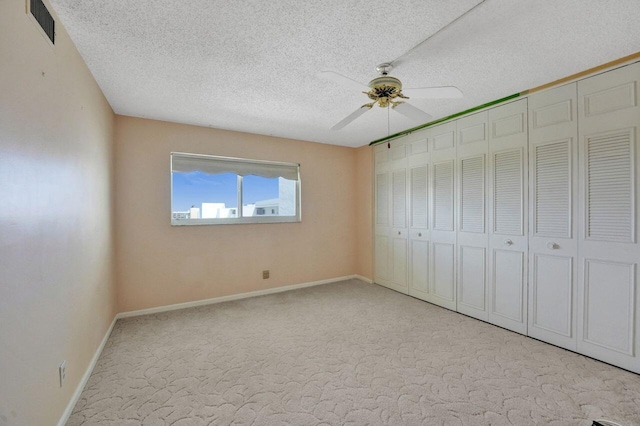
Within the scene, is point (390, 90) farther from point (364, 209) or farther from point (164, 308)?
point (164, 308)

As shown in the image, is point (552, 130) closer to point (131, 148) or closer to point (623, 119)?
point (623, 119)

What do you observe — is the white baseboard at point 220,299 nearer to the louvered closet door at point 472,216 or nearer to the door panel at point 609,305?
the louvered closet door at point 472,216

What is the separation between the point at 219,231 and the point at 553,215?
12.9 ft

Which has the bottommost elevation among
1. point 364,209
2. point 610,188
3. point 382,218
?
point 382,218

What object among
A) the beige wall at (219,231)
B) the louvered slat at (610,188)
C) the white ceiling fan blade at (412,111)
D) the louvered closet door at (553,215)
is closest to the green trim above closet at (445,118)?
the louvered closet door at (553,215)

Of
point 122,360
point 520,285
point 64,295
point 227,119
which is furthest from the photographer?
point 227,119

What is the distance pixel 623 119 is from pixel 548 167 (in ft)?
1.96

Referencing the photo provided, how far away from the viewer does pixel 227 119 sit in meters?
3.61

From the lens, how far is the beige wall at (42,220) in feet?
3.99

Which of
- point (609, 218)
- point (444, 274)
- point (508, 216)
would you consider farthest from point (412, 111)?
point (444, 274)

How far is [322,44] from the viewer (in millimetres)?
1995

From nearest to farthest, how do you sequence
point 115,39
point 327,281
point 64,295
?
point 64,295, point 115,39, point 327,281

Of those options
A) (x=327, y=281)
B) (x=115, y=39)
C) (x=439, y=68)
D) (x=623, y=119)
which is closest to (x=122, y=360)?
(x=115, y=39)

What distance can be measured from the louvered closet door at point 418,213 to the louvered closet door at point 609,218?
66.4 inches
